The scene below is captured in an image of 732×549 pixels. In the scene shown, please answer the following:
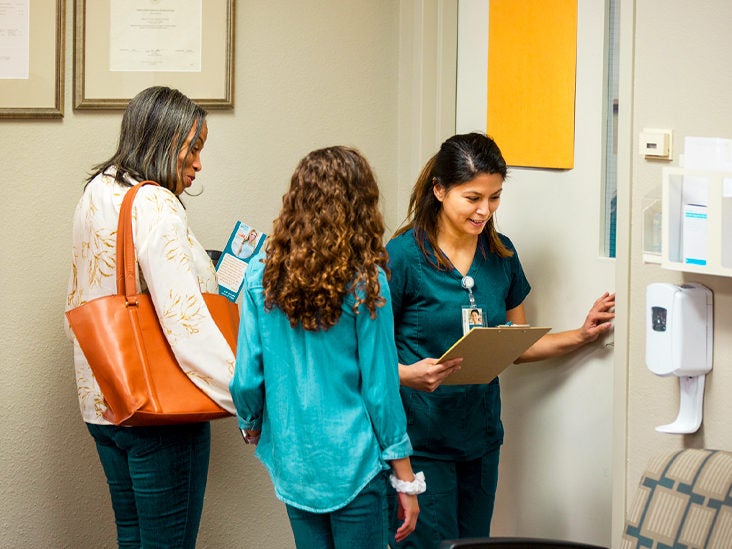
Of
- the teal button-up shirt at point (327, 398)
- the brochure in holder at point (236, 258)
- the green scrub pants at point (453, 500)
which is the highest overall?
the brochure in holder at point (236, 258)

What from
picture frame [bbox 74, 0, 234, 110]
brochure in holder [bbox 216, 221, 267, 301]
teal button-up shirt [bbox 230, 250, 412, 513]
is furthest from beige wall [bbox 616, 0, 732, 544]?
picture frame [bbox 74, 0, 234, 110]

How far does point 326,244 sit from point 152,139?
25.3 inches

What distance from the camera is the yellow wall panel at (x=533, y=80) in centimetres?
247

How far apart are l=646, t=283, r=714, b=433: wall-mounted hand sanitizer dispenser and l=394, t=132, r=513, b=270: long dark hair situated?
1.81 feet

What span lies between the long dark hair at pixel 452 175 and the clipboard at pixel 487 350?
0.86 ft

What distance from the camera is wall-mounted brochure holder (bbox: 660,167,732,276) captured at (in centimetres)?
166

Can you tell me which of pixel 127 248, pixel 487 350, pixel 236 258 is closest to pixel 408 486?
pixel 487 350

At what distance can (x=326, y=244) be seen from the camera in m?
1.78

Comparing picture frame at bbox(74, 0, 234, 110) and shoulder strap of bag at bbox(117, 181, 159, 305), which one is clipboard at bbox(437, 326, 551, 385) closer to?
shoulder strap of bag at bbox(117, 181, 159, 305)

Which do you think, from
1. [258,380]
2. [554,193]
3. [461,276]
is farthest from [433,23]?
[258,380]

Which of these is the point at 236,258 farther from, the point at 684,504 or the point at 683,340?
the point at 684,504

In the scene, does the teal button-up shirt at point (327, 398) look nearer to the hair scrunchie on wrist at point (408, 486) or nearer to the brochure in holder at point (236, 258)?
the hair scrunchie on wrist at point (408, 486)

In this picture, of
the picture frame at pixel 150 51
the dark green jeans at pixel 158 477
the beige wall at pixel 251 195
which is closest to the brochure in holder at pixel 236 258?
the beige wall at pixel 251 195

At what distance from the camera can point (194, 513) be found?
2.20 metres
